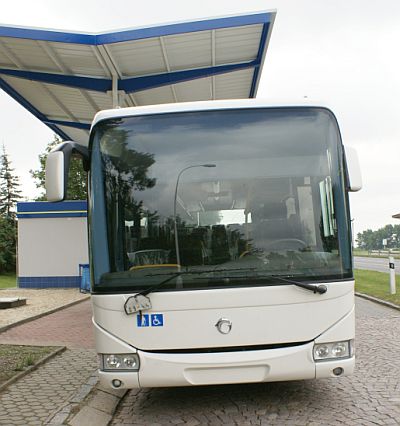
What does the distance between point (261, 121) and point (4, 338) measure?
6.83 metres

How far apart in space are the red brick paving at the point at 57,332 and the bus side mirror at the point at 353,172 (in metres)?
5.28

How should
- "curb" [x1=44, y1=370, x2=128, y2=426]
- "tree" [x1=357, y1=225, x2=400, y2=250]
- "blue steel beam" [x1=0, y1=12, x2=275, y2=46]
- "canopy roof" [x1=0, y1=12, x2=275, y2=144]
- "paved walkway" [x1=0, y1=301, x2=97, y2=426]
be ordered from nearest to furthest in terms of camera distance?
"curb" [x1=44, y1=370, x2=128, y2=426]
"paved walkway" [x1=0, y1=301, x2=97, y2=426]
"blue steel beam" [x1=0, y1=12, x2=275, y2=46]
"canopy roof" [x1=0, y1=12, x2=275, y2=144]
"tree" [x1=357, y1=225, x2=400, y2=250]

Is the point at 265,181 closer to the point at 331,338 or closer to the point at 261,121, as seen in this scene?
the point at 261,121

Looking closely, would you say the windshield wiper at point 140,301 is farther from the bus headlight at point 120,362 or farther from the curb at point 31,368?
the curb at point 31,368

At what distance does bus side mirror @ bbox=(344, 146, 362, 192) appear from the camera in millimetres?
4848

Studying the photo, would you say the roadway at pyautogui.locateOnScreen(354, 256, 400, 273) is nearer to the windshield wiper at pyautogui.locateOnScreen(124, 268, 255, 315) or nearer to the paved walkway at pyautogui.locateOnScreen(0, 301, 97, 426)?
the paved walkway at pyautogui.locateOnScreen(0, 301, 97, 426)

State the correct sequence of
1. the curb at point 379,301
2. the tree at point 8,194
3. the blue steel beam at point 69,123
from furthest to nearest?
the tree at point 8,194 < the blue steel beam at point 69,123 < the curb at point 379,301

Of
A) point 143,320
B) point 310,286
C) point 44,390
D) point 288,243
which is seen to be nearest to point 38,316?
point 44,390

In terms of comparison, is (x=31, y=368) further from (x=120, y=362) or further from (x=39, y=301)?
(x=39, y=301)

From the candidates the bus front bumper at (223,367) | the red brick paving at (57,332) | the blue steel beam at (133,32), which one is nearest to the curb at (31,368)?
the red brick paving at (57,332)

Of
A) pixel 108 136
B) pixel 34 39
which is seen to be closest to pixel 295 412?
pixel 108 136

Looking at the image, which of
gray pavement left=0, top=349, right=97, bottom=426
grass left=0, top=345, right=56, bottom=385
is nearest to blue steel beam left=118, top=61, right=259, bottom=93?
grass left=0, top=345, right=56, bottom=385

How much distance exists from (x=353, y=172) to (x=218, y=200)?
1.30 meters

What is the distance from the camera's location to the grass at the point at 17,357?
6.61 meters
